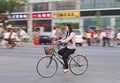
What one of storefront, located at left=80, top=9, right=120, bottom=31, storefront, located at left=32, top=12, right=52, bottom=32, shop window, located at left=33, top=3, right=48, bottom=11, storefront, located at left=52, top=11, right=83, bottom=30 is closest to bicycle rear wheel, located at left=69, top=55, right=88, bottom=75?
storefront, located at left=80, top=9, right=120, bottom=31

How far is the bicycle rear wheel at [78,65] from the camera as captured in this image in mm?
13938

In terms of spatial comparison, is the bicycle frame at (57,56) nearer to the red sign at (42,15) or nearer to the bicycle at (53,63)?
the bicycle at (53,63)

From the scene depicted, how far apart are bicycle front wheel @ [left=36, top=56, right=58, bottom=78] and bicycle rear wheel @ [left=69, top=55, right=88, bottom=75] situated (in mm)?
629

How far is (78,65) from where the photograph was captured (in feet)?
46.1

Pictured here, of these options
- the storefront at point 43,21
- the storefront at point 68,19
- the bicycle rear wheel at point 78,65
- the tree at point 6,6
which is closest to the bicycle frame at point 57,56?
the bicycle rear wheel at point 78,65

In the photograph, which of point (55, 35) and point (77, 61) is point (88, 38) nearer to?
point (55, 35)

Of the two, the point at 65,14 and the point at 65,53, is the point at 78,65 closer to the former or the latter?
the point at 65,53

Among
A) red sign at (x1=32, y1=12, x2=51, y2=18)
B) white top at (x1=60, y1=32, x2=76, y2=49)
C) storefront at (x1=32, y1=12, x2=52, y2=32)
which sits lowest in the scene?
storefront at (x1=32, y1=12, x2=52, y2=32)

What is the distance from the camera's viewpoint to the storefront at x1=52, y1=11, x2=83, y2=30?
2448 inches

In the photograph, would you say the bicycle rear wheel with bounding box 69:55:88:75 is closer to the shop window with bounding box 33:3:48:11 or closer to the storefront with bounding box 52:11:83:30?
the storefront with bounding box 52:11:83:30

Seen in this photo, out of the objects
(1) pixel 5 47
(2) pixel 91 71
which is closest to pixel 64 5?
(1) pixel 5 47

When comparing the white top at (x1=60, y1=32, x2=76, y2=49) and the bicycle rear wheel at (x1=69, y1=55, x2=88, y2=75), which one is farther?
the bicycle rear wheel at (x1=69, y1=55, x2=88, y2=75)

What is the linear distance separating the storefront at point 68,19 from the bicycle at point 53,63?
155 feet

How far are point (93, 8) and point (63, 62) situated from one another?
4790 centimetres
